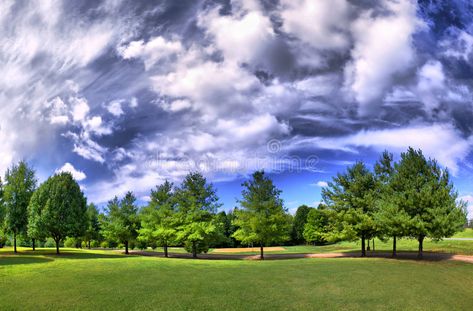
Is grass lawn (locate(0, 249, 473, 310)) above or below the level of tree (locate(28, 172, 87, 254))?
below

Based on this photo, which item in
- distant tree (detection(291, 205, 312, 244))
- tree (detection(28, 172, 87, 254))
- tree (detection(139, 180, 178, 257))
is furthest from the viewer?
distant tree (detection(291, 205, 312, 244))

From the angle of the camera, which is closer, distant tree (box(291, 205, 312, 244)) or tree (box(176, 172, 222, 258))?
tree (box(176, 172, 222, 258))

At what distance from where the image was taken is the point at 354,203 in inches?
1410

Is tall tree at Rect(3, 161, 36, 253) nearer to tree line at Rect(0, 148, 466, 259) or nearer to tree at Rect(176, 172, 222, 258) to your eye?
tree line at Rect(0, 148, 466, 259)

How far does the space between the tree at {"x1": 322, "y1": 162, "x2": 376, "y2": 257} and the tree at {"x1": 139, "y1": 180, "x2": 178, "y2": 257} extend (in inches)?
757

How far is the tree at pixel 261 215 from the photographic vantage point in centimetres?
3684

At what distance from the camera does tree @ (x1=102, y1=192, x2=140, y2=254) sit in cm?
4506

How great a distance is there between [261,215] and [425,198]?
55.9 feet

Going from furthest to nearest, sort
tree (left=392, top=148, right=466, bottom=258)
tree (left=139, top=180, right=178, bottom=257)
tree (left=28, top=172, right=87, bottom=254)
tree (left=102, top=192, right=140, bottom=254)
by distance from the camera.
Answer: tree (left=102, top=192, right=140, bottom=254) < tree (left=139, top=180, right=178, bottom=257) < tree (left=28, top=172, right=87, bottom=254) < tree (left=392, top=148, right=466, bottom=258)

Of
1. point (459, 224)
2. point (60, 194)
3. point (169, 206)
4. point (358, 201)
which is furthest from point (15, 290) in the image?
point (459, 224)

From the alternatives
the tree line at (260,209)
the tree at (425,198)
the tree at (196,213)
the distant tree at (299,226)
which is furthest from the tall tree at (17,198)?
the distant tree at (299,226)

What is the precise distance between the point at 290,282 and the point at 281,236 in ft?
66.4

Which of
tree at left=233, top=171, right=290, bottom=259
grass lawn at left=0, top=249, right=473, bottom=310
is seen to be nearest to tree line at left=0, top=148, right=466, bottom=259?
tree at left=233, top=171, right=290, bottom=259

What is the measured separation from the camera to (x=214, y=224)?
37.8m
